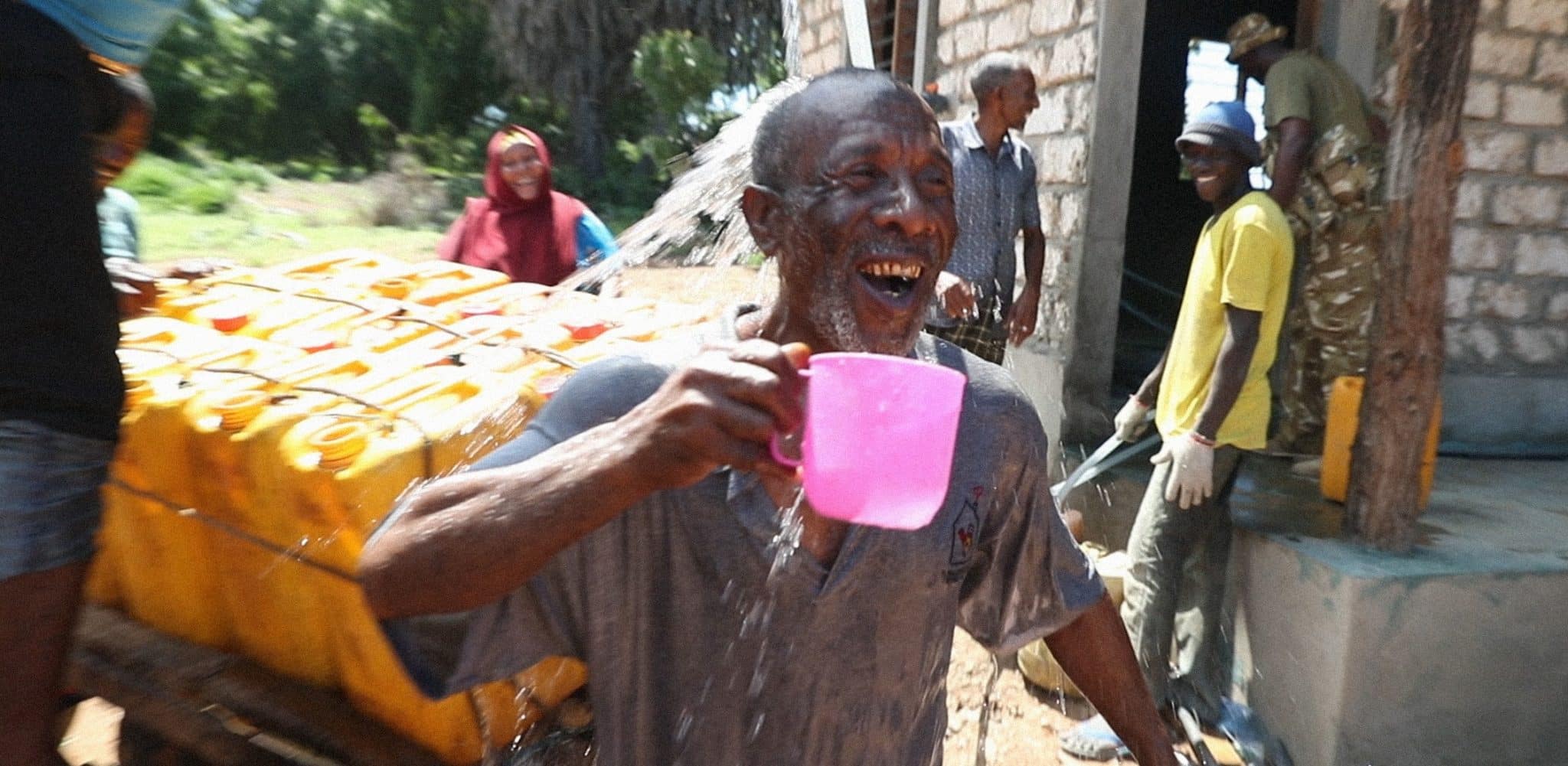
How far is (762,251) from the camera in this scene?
153 cm

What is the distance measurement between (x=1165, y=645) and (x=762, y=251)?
2.83 m

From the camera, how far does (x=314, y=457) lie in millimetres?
2105

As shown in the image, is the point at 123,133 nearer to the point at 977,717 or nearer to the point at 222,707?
the point at 222,707

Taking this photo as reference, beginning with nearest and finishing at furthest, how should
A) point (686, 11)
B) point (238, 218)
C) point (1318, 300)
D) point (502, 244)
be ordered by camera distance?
point (502, 244) < point (1318, 300) < point (238, 218) < point (686, 11)

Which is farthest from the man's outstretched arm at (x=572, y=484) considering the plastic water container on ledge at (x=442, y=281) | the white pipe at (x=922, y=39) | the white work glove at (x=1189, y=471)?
the white pipe at (x=922, y=39)

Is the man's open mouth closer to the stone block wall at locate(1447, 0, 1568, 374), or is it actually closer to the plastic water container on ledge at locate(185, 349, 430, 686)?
the plastic water container on ledge at locate(185, 349, 430, 686)

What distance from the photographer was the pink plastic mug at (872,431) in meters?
1.01

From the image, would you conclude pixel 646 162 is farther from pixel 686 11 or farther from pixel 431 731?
pixel 431 731

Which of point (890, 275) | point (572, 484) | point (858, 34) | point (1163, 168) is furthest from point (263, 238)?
point (572, 484)

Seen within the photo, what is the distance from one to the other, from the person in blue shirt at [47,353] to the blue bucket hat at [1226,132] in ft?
10.3

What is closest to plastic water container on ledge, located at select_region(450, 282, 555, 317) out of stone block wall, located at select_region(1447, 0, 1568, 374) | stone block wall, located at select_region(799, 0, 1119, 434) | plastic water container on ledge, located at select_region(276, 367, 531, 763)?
plastic water container on ledge, located at select_region(276, 367, 531, 763)

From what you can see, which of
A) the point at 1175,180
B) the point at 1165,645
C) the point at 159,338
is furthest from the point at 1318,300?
the point at 1175,180

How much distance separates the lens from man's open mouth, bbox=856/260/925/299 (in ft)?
4.57

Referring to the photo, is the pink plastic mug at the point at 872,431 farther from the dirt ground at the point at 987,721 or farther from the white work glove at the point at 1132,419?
the white work glove at the point at 1132,419
